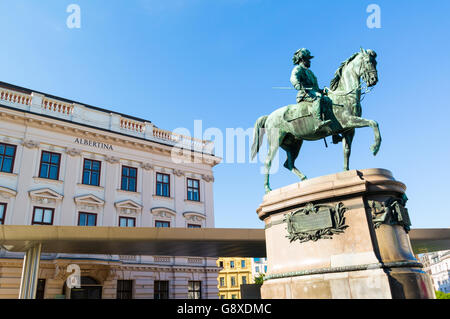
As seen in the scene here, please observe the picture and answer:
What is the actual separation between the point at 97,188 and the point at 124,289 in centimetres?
734

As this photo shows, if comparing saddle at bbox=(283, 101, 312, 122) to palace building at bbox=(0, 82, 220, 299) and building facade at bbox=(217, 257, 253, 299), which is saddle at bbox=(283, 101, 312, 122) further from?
building facade at bbox=(217, 257, 253, 299)

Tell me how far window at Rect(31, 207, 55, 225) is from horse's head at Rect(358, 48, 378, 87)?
2164cm

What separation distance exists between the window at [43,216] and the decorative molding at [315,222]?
20460mm

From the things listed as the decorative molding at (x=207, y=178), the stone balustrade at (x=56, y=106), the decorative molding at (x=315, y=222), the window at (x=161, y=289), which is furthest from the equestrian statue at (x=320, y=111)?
the decorative molding at (x=207, y=178)

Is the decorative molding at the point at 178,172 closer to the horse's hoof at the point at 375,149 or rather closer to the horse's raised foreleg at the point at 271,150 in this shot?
the horse's raised foreleg at the point at 271,150

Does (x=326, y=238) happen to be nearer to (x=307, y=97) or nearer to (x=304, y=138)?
(x=304, y=138)

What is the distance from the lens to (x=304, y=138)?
335 inches

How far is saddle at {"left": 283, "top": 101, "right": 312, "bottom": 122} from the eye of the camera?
8289mm

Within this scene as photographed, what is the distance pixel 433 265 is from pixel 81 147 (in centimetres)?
10812

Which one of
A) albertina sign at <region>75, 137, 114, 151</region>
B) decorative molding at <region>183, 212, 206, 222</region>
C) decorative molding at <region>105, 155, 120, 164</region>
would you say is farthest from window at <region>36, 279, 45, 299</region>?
decorative molding at <region>183, 212, 206, 222</region>

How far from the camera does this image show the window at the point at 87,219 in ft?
80.5

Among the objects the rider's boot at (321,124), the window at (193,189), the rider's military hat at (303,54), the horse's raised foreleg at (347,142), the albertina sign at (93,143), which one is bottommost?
the horse's raised foreleg at (347,142)
